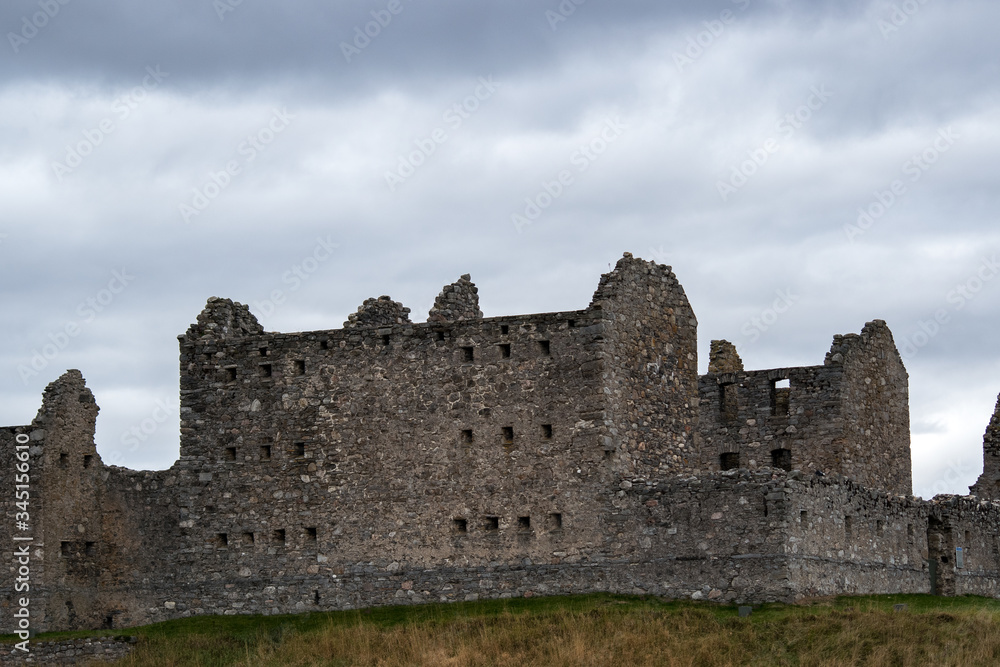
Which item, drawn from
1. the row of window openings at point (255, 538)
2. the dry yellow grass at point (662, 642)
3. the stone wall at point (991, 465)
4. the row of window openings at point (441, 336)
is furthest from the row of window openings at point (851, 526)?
the row of window openings at point (255, 538)

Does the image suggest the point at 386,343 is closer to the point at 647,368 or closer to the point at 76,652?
the point at 647,368

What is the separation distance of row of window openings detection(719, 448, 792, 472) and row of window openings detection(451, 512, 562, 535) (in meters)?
10.8

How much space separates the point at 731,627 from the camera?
3441cm

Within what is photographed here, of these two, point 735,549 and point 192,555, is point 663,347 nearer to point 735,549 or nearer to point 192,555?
point 735,549

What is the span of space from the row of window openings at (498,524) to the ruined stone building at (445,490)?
1.8 inches

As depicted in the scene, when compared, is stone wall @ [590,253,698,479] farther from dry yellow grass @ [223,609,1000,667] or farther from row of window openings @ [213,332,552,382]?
dry yellow grass @ [223,609,1000,667]

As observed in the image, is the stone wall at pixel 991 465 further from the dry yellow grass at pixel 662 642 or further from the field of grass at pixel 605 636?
the dry yellow grass at pixel 662 642

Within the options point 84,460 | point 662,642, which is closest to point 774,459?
point 662,642

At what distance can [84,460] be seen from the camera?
43812mm

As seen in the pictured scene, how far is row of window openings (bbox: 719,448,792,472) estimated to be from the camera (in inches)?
1906

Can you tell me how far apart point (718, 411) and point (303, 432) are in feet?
45.7

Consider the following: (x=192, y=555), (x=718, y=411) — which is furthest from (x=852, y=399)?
(x=192, y=555)

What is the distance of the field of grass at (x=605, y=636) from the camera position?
108 ft

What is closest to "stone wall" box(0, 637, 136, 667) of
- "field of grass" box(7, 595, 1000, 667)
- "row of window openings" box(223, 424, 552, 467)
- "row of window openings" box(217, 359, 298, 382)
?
"field of grass" box(7, 595, 1000, 667)
